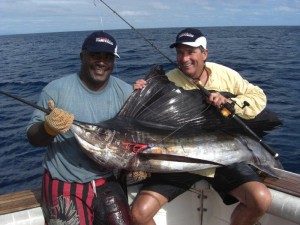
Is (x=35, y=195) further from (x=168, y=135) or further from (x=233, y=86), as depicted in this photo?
(x=233, y=86)

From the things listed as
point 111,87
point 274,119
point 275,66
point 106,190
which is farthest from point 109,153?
point 275,66

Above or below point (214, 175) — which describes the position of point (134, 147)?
above

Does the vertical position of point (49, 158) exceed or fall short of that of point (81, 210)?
it exceeds it

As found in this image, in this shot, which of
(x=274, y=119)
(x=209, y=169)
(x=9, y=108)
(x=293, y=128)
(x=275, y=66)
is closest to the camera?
(x=209, y=169)

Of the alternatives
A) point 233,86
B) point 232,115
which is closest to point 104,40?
point 232,115

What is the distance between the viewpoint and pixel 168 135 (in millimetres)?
2516

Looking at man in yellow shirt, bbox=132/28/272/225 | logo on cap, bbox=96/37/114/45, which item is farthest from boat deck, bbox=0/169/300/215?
logo on cap, bbox=96/37/114/45

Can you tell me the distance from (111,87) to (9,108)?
634 centimetres

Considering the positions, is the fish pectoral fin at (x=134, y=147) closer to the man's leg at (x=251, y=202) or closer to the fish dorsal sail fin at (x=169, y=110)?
the fish dorsal sail fin at (x=169, y=110)

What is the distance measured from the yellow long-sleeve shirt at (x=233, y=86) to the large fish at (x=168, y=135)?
0.40 ft

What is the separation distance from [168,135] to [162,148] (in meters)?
0.12

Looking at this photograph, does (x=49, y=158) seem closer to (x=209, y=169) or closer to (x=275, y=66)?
(x=209, y=169)

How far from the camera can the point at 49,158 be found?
224 centimetres

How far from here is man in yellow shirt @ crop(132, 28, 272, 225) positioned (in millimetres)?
2381
